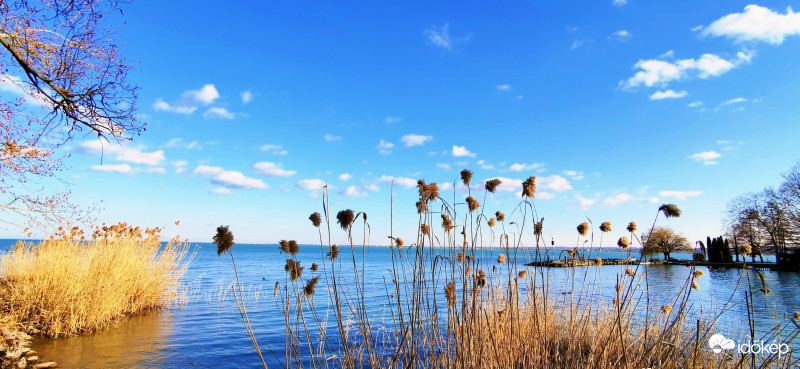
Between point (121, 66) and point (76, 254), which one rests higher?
point (121, 66)

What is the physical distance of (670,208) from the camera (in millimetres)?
2430

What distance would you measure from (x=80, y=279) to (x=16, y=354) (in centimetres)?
239

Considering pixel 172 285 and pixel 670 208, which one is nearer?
pixel 670 208

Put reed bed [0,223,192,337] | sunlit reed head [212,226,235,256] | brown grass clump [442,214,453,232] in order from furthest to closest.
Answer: reed bed [0,223,192,337]
brown grass clump [442,214,453,232]
sunlit reed head [212,226,235,256]

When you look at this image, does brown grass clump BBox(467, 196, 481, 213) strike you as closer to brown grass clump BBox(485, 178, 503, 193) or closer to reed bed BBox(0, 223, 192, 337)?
brown grass clump BBox(485, 178, 503, 193)

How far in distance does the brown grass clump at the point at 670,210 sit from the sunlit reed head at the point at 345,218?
6.33 ft

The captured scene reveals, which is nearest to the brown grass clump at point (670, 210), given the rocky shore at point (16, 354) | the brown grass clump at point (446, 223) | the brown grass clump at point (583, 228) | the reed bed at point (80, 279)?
the brown grass clump at point (583, 228)

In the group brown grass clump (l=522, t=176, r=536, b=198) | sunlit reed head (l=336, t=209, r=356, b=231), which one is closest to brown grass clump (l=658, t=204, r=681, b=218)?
brown grass clump (l=522, t=176, r=536, b=198)

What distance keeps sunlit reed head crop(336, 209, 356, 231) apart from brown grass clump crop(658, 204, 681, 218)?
6.33ft

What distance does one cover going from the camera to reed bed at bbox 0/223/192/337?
7.71 meters

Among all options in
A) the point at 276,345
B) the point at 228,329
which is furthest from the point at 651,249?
the point at 228,329

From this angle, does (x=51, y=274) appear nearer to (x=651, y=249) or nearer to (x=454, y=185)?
(x=454, y=185)

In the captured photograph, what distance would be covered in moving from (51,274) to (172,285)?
4207 mm

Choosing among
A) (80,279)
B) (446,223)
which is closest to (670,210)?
(446,223)
